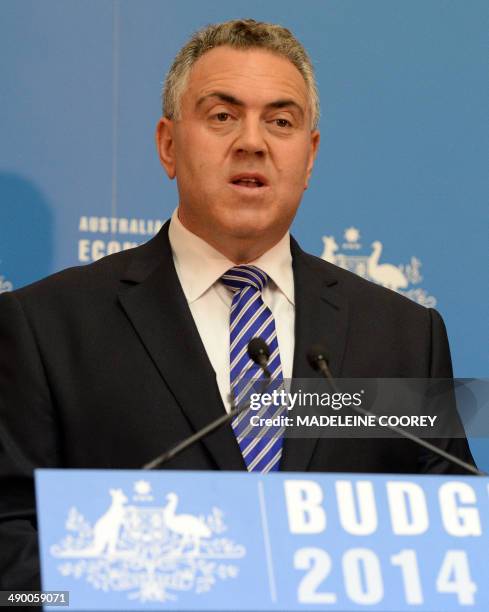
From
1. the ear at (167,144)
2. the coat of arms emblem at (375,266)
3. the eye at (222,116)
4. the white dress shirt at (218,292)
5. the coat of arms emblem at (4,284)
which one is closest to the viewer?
the white dress shirt at (218,292)

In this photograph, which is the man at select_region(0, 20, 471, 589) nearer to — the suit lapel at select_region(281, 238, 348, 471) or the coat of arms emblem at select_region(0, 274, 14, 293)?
the suit lapel at select_region(281, 238, 348, 471)

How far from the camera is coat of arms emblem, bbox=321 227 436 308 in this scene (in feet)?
11.8

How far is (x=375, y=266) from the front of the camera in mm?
3607

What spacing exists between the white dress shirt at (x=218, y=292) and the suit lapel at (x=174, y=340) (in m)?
0.04

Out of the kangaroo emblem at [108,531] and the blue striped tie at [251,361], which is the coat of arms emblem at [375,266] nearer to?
the blue striped tie at [251,361]

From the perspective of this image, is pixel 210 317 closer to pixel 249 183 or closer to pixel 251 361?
pixel 251 361

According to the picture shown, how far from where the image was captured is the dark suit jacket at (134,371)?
243 centimetres

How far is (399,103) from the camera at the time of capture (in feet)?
12.1

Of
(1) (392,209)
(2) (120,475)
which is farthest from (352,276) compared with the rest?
(2) (120,475)

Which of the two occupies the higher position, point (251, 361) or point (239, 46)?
point (239, 46)

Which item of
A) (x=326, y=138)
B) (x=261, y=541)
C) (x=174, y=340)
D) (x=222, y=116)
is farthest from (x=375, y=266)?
(x=261, y=541)

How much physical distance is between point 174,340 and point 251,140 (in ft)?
1.60

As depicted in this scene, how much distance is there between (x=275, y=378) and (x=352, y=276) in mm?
492

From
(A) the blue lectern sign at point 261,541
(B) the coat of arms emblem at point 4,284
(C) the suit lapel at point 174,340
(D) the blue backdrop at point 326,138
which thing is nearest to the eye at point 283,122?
(C) the suit lapel at point 174,340
